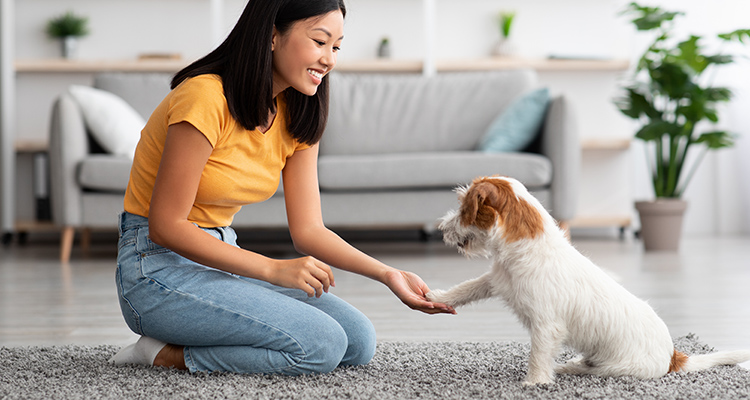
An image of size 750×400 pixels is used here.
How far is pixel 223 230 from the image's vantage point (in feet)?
4.79

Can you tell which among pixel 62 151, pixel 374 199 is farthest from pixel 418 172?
pixel 62 151

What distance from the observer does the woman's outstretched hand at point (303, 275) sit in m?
1.20

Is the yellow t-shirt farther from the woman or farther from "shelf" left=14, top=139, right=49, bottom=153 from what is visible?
"shelf" left=14, top=139, right=49, bottom=153

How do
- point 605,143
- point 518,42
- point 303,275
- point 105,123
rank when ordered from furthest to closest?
point 518,42 → point 605,143 → point 105,123 → point 303,275

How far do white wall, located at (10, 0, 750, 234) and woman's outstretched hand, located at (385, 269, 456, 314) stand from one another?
12.0 feet

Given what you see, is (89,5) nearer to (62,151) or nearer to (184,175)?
(62,151)

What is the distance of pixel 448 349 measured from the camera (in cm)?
157

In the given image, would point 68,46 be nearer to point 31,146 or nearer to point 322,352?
point 31,146

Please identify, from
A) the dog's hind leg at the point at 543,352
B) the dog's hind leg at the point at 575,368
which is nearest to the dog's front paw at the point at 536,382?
the dog's hind leg at the point at 543,352

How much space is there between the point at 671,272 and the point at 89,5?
4.12 meters

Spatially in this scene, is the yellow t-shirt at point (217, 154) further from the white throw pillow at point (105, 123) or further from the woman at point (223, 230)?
the white throw pillow at point (105, 123)

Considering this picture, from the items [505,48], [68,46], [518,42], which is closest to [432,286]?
[505,48]

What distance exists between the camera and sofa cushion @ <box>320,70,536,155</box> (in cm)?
408

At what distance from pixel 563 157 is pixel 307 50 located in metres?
2.31
